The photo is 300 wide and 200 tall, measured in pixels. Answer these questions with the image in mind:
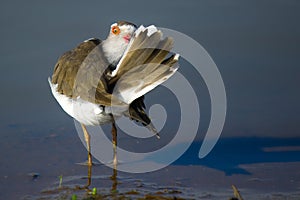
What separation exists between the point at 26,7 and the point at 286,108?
4.70 metres

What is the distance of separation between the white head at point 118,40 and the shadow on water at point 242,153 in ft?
4.53

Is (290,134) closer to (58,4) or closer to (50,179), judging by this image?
(50,179)

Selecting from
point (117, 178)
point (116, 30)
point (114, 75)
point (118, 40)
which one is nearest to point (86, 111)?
point (114, 75)

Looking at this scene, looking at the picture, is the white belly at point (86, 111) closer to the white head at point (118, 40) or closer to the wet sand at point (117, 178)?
the wet sand at point (117, 178)

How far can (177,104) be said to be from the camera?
7.67 meters

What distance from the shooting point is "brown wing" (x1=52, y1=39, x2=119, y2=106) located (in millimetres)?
5904

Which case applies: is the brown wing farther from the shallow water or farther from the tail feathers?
the shallow water

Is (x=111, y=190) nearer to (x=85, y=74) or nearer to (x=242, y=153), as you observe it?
(x=85, y=74)

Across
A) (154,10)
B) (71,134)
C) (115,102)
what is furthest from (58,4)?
(115,102)

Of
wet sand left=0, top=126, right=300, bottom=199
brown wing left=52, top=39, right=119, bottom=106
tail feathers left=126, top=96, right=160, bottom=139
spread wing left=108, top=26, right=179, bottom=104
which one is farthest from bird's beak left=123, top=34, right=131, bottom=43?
wet sand left=0, top=126, right=300, bottom=199

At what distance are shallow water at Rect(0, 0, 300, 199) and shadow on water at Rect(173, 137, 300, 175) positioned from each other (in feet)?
0.04

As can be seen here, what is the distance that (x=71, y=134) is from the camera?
723cm

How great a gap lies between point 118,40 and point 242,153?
1.92 m

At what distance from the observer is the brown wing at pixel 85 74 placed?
5.90 metres
